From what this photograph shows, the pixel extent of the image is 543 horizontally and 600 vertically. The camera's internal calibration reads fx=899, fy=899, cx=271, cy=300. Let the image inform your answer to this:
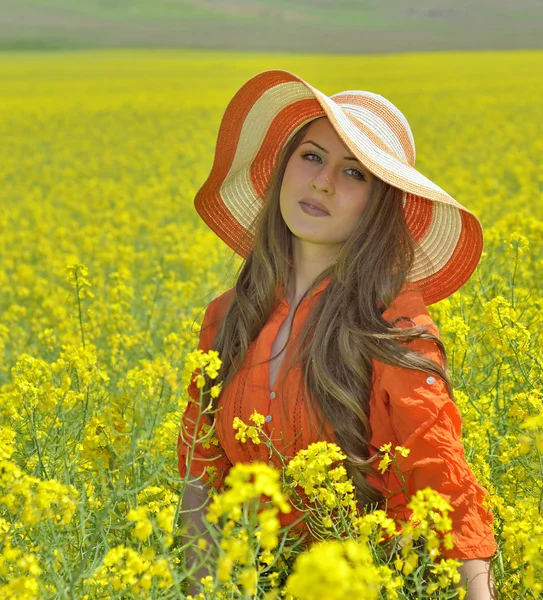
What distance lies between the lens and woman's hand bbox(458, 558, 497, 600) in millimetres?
2105

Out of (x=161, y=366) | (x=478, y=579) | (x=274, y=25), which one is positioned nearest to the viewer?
(x=478, y=579)

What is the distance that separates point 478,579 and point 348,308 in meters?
0.75

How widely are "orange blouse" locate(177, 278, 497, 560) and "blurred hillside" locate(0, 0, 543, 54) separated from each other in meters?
61.5

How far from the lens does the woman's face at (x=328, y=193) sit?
96.0 inches

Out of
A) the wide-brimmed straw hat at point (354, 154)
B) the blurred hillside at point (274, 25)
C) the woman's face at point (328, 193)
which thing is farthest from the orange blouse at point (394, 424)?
the blurred hillside at point (274, 25)

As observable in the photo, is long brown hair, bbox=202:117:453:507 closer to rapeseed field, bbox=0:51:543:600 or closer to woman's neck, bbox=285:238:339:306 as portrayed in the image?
woman's neck, bbox=285:238:339:306

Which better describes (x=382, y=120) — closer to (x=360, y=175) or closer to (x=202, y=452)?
(x=360, y=175)

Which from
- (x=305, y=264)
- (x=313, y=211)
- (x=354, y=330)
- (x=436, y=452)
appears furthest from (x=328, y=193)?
(x=436, y=452)

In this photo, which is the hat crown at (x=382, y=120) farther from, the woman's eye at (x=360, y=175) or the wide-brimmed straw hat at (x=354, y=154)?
the woman's eye at (x=360, y=175)

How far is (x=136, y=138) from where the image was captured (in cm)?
1739

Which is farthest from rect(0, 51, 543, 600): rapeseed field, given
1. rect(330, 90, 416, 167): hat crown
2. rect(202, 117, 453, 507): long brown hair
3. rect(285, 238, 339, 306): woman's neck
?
rect(330, 90, 416, 167): hat crown

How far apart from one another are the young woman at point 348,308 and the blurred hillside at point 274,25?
61.1 meters

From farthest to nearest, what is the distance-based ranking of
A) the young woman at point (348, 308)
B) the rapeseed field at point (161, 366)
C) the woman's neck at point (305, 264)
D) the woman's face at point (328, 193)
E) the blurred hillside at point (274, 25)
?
1. the blurred hillside at point (274, 25)
2. the woman's neck at point (305, 264)
3. the woman's face at point (328, 193)
4. the young woman at point (348, 308)
5. the rapeseed field at point (161, 366)

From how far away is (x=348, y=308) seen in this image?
240cm
